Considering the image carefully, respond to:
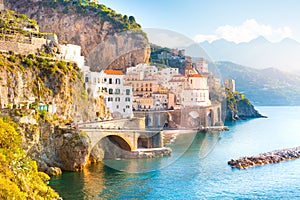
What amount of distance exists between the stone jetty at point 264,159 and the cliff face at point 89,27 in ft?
102

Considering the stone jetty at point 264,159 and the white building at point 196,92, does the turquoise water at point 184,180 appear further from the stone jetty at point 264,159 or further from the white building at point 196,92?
the white building at point 196,92

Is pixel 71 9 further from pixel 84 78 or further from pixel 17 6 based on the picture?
pixel 84 78

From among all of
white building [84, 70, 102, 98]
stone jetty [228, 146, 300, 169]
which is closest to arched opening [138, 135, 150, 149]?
stone jetty [228, 146, 300, 169]

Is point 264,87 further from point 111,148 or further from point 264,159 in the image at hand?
point 111,148

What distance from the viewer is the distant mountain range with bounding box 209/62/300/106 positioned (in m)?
141

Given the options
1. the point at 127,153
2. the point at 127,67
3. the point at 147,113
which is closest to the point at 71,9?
the point at 127,67

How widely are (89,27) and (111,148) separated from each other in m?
35.8

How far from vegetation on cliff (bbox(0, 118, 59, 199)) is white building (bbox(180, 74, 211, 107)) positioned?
3076 cm

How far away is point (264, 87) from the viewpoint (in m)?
152

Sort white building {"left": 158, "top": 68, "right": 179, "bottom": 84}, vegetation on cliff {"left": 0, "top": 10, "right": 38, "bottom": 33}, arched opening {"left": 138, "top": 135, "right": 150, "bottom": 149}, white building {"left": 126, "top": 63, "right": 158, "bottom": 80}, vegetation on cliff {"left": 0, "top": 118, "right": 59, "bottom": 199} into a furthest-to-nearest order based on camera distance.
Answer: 1. white building {"left": 158, "top": 68, "right": 179, "bottom": 84}
2. white building {"left": 126, "top": 63, "right": 158, "bottom": 80}
3. vegetation on cliff {"left": 0, "top": 10, "right": 38, "bottom": 33}
4. arched opening {"left": 138, "top": 135, "right": 150, "bottom": 149}
5. vegetation on cliff {"left": 0, "top": 118, "right": 59, "bottom": 199}

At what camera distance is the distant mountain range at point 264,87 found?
141363mm

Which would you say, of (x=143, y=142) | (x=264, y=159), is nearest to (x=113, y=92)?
(x=143, y=142)

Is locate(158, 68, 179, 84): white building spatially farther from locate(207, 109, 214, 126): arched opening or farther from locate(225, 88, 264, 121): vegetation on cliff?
locate(225, 88, 264, 121): vegetation on cliff

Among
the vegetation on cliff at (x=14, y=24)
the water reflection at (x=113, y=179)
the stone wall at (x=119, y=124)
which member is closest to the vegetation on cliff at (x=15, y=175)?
the water reflection at (x=113, y=179)
